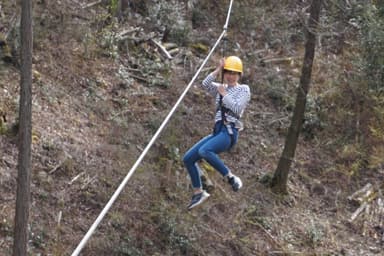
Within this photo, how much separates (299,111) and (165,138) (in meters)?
2.50

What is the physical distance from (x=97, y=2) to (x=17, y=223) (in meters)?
9.47

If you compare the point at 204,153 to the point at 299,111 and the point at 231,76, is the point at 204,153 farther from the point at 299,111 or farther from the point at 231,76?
the point at 299,111

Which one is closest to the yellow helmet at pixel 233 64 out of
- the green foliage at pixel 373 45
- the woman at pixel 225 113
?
the woman at pixel 225 113

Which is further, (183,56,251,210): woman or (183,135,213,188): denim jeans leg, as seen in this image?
(183,135,213,188): denim jeans leg

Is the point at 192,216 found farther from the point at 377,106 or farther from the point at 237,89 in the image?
the point at 377,106

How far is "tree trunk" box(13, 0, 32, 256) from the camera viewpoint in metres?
5.71

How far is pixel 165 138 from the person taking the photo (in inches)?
469

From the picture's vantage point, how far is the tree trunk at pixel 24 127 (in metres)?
5.71

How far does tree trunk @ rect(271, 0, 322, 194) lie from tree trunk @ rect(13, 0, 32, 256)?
626cm

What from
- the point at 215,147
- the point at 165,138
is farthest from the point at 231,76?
the point at 165,138

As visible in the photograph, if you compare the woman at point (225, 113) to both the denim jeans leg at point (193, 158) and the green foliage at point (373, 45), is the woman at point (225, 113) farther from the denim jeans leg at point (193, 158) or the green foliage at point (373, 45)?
the green foliage at point (373, 45)

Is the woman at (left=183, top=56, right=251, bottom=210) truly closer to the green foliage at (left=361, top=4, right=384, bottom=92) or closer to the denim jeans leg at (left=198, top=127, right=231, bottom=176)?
the denim jeans leg at (left=198, top=127, right=231, bottom=176)

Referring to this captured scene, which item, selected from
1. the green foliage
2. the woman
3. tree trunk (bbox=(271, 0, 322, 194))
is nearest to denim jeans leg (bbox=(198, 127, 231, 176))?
the woman

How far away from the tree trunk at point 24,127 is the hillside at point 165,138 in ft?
7.38
